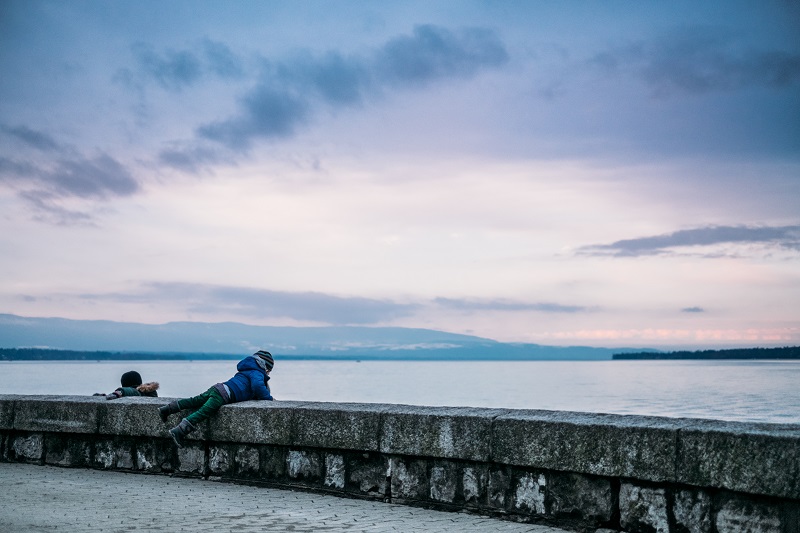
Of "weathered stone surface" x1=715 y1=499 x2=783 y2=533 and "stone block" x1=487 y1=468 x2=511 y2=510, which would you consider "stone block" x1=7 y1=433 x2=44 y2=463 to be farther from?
"weathered stone surface" x1=715 y1=499 x2=783 y2=533

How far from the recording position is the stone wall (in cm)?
488

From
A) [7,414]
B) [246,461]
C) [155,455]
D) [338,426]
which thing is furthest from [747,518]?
[7,414]

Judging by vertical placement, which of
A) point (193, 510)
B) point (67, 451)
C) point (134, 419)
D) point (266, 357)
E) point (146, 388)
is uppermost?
point (266, 357)

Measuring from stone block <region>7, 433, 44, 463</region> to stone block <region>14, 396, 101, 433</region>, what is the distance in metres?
0.12

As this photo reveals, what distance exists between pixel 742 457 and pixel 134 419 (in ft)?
17.0

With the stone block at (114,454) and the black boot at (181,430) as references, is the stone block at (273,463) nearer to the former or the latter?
the black boot at (181,430)

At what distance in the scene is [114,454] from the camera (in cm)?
793

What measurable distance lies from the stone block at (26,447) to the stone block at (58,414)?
12 centimetres

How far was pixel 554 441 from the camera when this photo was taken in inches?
224

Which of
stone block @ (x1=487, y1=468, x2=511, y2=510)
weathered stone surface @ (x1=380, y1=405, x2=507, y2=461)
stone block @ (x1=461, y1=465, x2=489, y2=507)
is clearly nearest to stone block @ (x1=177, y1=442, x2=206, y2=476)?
weathered stone surface @ (x1=380, y1=405, x2=507, y2=461)

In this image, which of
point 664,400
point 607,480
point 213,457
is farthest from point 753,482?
point 664,400

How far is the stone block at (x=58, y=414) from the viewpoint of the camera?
799 centimetres

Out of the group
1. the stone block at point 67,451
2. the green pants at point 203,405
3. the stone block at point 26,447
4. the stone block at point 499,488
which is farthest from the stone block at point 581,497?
the stone block at point 26,447

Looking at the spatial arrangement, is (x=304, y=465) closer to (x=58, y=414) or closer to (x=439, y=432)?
(x=439, y=432)
